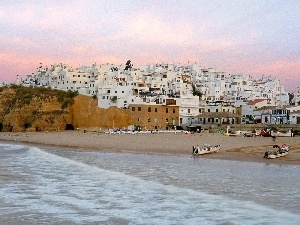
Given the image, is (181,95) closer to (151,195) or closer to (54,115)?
(54,115)

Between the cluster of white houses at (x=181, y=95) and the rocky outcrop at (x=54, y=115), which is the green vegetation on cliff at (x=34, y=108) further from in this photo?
the cluster of white houses at (x=181, y=95)

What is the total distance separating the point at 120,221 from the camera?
32.8 feet

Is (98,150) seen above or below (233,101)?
below


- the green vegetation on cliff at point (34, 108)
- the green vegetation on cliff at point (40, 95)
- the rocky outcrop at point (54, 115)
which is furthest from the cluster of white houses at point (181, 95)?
the green vegetation on cliff at point (34, 108)

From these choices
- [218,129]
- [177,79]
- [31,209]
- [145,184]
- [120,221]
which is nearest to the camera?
[120,221]

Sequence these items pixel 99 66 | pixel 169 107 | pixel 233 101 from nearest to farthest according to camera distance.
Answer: pixel 169 107 → pixel 233 101 → pixel 99 66

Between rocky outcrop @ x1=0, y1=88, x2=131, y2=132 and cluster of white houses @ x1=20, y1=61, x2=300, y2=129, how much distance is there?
2005mm

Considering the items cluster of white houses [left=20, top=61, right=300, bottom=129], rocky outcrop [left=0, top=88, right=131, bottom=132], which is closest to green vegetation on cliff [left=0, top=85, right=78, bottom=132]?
rocky outcrop [left=0, top=88, right=131, bottom=132]

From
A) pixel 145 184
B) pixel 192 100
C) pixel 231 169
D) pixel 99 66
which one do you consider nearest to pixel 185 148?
pixel 231 169

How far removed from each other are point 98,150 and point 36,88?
4010 cm

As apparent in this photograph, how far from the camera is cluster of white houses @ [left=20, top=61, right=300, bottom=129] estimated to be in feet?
205

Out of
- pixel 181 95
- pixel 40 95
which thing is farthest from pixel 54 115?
pixel 181 95

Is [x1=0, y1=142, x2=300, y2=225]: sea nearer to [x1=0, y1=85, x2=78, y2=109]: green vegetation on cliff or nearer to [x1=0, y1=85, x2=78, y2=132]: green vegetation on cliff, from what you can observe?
[x1=0, y1=85, x2=78, y2=132]: green vegetation on cliff

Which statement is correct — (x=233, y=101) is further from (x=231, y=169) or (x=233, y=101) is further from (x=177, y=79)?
(x=231, y=169)
